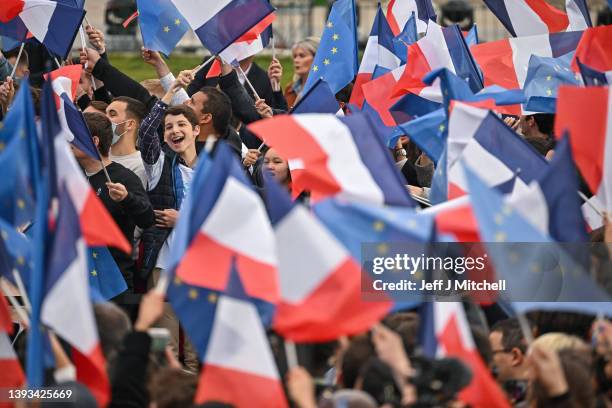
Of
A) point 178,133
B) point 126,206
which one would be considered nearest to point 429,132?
point 178,133

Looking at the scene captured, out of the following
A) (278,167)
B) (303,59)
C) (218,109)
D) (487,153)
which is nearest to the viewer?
(487,153)

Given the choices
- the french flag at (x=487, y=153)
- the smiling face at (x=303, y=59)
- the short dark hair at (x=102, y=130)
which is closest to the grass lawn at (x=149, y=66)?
A: the smiling face at (x=303, y=59)

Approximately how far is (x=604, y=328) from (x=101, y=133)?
3981mm

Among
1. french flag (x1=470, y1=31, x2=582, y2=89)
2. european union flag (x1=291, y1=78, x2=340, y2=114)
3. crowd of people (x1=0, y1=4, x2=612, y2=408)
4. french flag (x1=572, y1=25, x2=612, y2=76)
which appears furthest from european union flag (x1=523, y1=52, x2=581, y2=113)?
european union flag (x1=291, y1=78, x2=340, y2=114)

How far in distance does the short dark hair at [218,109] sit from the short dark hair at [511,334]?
3.08 meters

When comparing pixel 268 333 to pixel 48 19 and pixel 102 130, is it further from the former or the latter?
pixel 48 19

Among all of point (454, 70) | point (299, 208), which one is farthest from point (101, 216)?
point (454, 70)

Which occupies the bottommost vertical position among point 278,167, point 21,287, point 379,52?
point 21,287

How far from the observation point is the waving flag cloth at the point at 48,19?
9.91m

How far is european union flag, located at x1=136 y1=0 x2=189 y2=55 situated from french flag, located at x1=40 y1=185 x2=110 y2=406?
473 cm

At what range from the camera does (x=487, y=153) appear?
7.27 meters

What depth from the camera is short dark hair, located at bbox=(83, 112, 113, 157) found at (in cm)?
871

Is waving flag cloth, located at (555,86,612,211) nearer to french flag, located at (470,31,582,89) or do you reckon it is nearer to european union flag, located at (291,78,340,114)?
european union flag, located at (291,78,340,114)

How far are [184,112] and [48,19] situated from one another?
1846 millimetres
